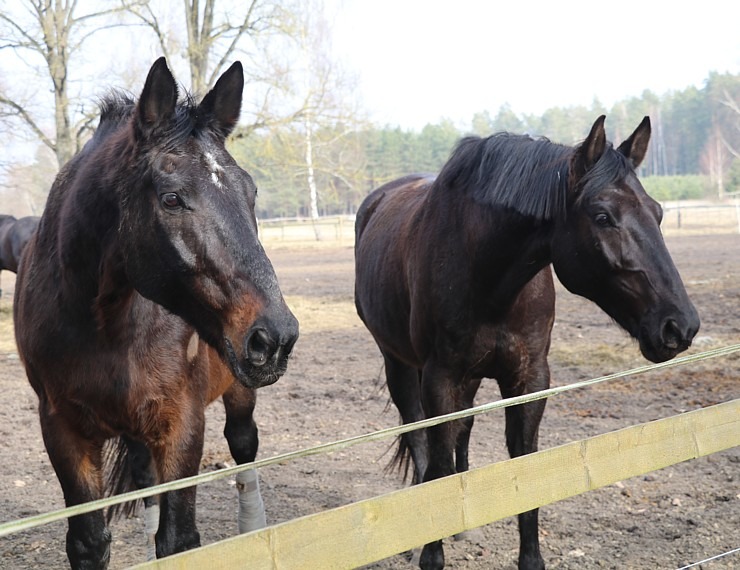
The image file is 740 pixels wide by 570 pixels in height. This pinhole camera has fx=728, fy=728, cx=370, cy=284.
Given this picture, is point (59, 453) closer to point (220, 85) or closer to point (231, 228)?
point (231, 228)

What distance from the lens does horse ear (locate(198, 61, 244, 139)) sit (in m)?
2.66

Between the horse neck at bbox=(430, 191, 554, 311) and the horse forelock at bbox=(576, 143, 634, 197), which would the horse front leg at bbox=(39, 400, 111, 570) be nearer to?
the horse neck at bbox=(430, 191, 554, 311)

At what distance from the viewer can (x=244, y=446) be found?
4.30 m

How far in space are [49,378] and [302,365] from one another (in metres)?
5.64

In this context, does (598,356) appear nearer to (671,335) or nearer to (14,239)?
(671,335)

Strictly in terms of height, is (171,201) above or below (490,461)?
above

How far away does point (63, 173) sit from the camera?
10.5 ft

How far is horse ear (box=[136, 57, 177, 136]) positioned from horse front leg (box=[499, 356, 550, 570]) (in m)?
2.19

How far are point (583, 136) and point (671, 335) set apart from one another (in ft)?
116

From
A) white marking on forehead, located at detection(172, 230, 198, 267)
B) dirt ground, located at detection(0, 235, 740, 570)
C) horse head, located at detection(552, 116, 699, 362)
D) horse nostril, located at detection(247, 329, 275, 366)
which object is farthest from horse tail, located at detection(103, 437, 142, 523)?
horse head, located at detection(552, 116, 699, 362)

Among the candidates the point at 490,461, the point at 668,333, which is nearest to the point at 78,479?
the point at 668,333

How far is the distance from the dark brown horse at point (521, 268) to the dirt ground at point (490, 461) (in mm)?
657

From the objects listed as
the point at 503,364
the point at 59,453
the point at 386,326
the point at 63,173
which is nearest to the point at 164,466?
the point at 59,453

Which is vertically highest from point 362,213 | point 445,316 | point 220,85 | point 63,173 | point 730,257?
point 220,85
